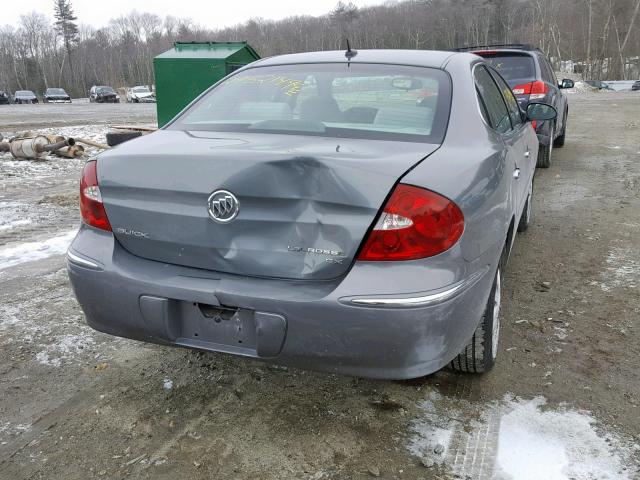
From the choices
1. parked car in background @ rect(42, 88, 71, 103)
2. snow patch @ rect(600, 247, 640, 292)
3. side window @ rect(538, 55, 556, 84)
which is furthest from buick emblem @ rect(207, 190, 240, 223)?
parked car in background @ rect(42, 88, 71, 103)

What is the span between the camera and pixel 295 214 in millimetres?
2004

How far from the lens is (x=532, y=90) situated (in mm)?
7449

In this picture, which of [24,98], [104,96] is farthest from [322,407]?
[24,98]

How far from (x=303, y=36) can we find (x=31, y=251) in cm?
11225

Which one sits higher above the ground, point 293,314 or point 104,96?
point 293,314

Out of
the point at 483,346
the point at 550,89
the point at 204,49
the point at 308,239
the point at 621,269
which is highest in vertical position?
the point at 204,49

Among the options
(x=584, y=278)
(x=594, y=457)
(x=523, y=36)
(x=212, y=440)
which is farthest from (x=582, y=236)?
(x=523, y=36)

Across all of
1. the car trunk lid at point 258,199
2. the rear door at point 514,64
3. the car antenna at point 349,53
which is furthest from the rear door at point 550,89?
the car trunk lid at point 258,199

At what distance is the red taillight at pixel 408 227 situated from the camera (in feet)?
6.41

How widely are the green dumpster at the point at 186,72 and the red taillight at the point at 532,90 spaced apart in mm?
5256

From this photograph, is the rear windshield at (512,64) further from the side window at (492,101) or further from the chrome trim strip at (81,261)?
the chrome trim strip at (81,261)

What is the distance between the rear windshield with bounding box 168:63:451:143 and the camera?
253 cm

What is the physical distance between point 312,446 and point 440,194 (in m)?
1.14

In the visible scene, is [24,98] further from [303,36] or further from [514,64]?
[303,36]
